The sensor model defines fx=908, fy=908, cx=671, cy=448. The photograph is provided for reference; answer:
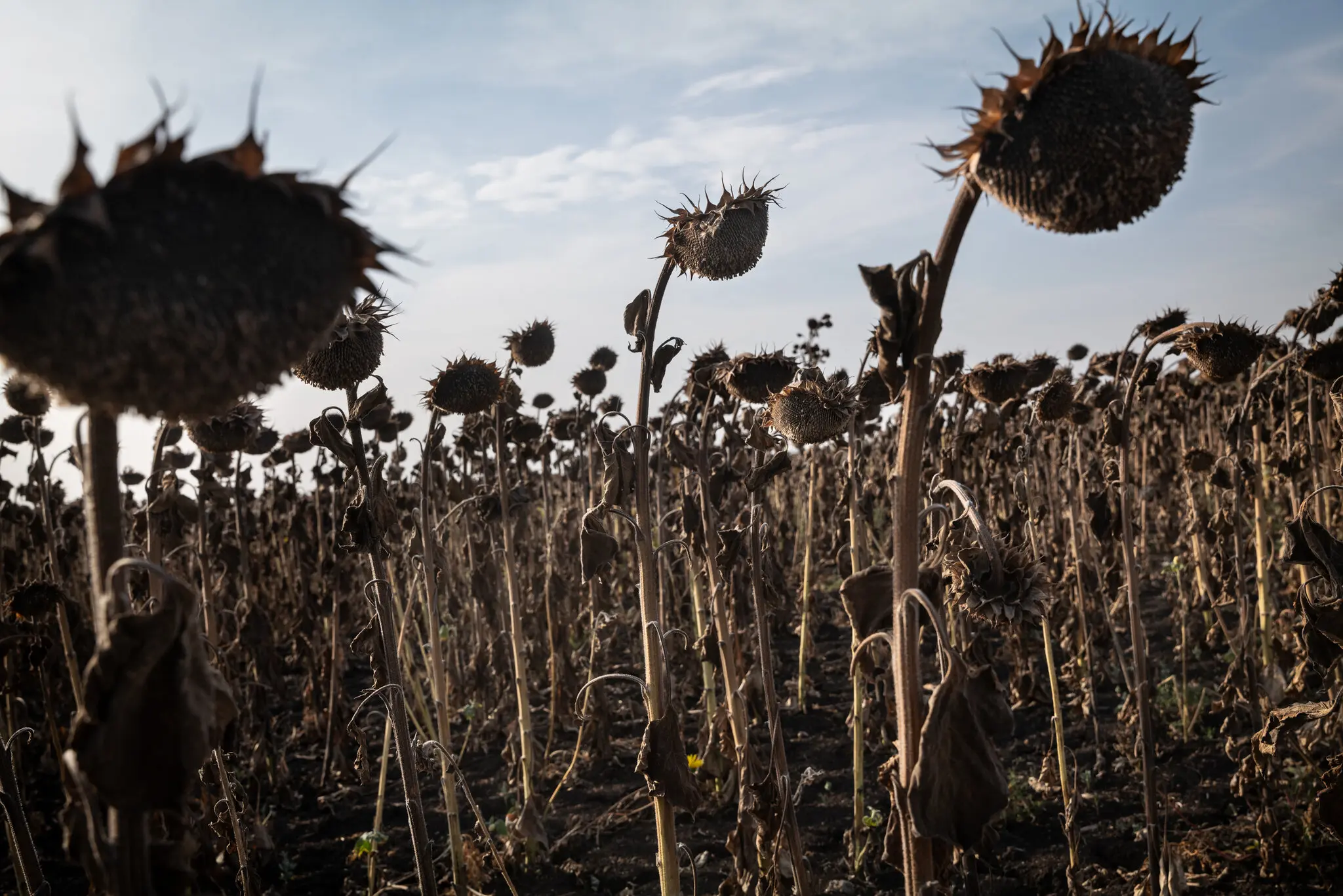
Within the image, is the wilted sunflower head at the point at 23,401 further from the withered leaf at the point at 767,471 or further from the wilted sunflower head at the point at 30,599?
the withered leaf at the point at 767,471

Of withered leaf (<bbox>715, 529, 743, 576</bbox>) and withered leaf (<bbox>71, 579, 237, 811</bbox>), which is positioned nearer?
withered leaf (<bbox>71, 579, 237, 811</bbox>)

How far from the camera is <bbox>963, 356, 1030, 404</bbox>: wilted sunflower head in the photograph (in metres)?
5.04

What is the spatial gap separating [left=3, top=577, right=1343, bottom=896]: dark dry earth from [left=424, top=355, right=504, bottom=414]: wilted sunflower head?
2.37m

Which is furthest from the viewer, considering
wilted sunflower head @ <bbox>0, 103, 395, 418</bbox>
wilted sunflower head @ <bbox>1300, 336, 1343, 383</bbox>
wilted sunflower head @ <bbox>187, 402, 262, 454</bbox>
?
wilted sunflower head @ <bbox>187, 402, 262, 454</bbox>

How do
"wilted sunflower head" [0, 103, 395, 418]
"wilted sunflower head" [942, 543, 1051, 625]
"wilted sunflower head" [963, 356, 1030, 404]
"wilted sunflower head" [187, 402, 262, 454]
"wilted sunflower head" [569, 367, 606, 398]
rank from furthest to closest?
"wilted sunflower head" [569, 367, 606, 398], "wilted sunflower head" [963, 356, 1030, 404], "wilted sunflower head" [187, 402, 262, 454], "wilted sunflower head" [942, 543, 1051, 625], "wilted sunflower head" [0, 103, 395, 418]

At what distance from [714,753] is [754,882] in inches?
61.3

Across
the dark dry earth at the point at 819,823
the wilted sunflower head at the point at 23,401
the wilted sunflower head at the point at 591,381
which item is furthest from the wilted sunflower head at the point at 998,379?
the wilted sunflower head at the point at 23,401

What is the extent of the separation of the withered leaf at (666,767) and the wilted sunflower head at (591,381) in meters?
4.91

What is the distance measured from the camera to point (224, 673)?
608cm

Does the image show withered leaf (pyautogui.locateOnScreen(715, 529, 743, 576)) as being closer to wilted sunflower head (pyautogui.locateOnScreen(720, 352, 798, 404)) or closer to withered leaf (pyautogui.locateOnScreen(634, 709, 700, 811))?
wilted sunflower head (pyautogui.locateOnScreen(720, 352, 798, 404))

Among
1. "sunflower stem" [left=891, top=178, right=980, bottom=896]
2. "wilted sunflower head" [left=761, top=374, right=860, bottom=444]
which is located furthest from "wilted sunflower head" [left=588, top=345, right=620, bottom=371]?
"sunflower stem" [left=891, top=178, right=980, bottom=896]

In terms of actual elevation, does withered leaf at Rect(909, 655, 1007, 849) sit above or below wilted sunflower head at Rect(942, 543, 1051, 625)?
below

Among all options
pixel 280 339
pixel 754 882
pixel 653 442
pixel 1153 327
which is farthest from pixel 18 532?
pixel 1153 327

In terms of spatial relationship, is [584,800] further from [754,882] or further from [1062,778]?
[1062,778]
